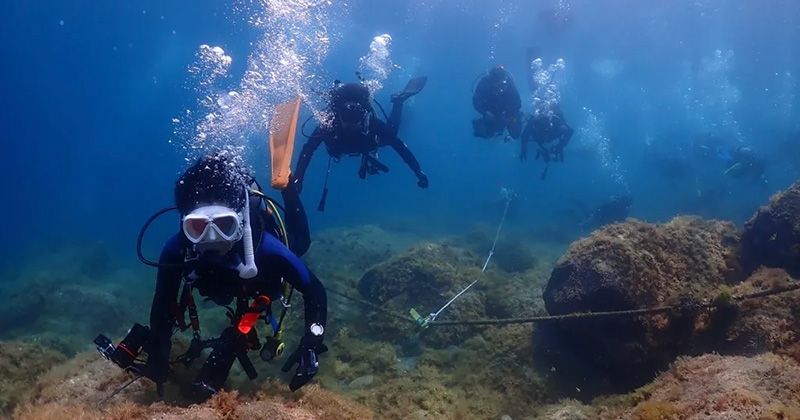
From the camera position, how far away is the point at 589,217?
24.2m

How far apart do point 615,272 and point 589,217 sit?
65.7ft

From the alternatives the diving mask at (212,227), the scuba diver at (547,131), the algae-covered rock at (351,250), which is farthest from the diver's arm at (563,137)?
the diving mask at (212,227)

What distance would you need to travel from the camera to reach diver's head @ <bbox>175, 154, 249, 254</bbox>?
3.77 meters

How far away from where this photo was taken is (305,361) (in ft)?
13.2

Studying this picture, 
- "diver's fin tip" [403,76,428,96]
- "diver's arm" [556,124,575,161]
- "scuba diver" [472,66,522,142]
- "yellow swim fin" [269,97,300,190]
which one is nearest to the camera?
"yellow swim fin" [269,97,300,190]

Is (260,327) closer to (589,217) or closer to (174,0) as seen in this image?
(589,217)

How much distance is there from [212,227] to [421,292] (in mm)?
6200

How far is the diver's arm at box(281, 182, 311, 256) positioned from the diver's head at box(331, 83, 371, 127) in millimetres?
2038

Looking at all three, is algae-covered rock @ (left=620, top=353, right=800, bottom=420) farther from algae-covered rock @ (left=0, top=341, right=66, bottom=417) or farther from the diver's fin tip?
the diver's fin tip

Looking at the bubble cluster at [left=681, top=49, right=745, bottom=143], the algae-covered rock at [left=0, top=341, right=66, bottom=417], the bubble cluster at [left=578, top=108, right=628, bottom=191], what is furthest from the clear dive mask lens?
the bubble cluster at [left=681, top=49, right=745, bottom=143]

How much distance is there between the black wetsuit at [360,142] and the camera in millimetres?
8906

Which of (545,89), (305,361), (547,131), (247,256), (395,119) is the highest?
(545,89)

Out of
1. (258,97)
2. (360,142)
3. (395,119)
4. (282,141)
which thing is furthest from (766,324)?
(258,97)

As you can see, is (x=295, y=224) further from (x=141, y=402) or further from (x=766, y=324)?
(x=766, y=324)
